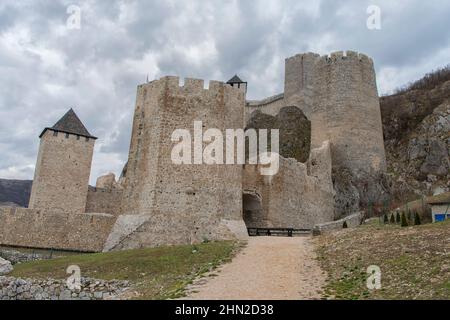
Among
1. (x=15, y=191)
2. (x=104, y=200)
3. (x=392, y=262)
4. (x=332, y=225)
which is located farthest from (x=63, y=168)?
(x=15, y=191)

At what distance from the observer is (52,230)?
22.3m

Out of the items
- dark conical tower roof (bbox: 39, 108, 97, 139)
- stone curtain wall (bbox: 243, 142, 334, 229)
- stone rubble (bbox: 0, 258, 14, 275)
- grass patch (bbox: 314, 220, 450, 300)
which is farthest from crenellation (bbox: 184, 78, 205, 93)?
dark conical tower roof (bbox: 39, 108, 97, 139)

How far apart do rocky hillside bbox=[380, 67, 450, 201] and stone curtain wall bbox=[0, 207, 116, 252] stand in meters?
22.7

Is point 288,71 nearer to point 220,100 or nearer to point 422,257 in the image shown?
point 220,100

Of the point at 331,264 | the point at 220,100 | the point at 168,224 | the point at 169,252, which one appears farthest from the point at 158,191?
the point at 331,264

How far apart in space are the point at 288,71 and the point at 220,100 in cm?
2812

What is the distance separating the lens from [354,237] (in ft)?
53.3

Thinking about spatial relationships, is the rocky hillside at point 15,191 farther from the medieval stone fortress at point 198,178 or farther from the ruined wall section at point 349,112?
the ruined wall section at point 349,112

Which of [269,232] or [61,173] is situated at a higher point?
[61,173]

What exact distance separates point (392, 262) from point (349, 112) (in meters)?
25.2

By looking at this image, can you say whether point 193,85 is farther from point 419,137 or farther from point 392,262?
point 419,137

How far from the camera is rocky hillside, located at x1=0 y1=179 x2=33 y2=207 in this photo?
6035 centimetres

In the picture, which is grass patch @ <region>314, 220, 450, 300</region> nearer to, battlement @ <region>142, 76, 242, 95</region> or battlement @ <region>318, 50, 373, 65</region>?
battlement @ <region>142, 76, 242, 95</region>

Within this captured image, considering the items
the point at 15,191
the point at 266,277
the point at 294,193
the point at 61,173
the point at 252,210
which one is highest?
the point at 15,191
